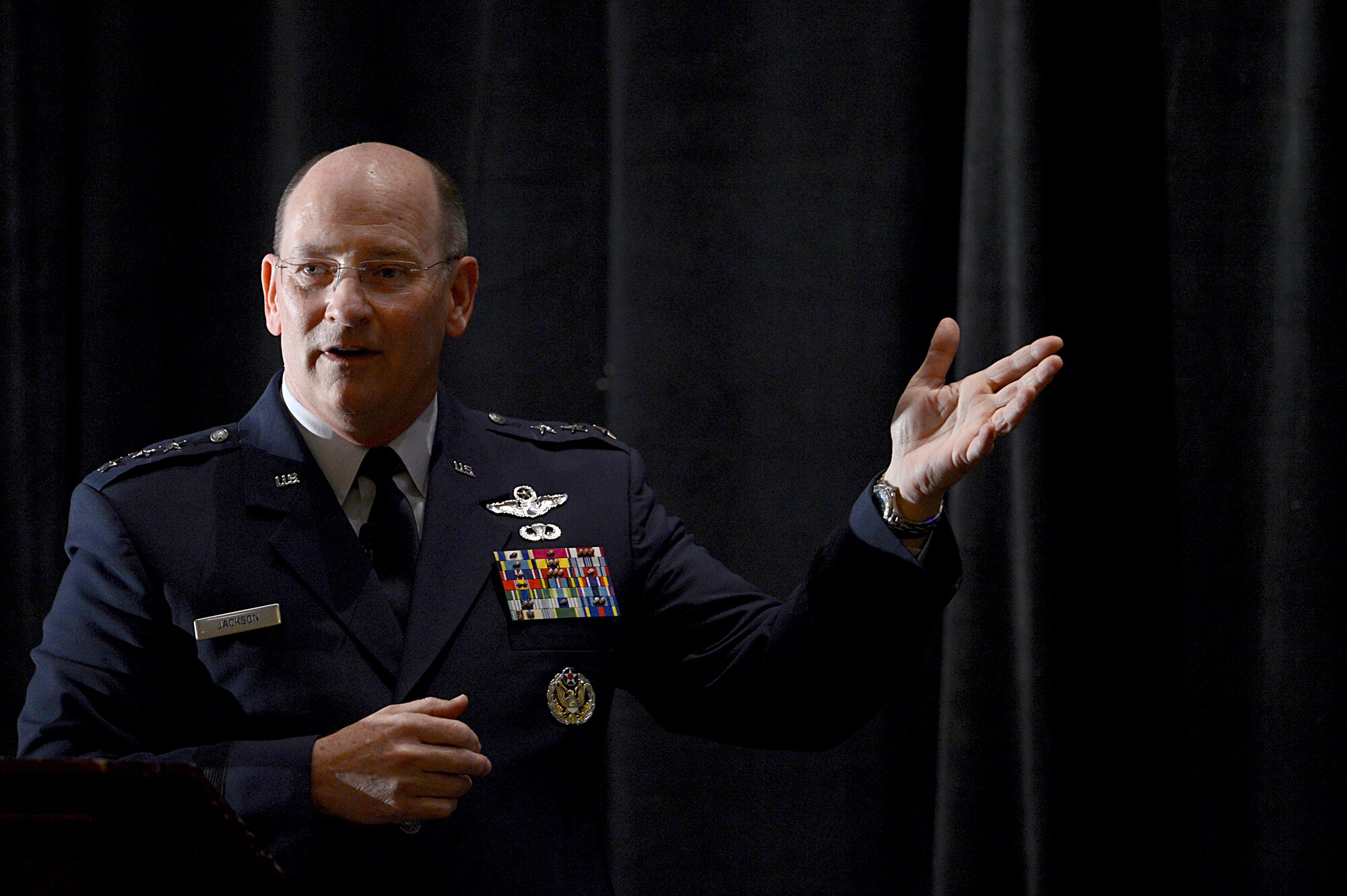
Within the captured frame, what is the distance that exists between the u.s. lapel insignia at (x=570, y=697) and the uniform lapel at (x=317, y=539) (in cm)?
18

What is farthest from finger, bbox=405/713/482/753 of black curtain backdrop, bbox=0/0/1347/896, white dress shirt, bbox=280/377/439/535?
black curtain backdrop, bbox=0/0/1347/896

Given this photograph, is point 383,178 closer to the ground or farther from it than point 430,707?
farther from it

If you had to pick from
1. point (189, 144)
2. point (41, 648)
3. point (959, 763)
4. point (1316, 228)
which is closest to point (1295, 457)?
point (1316, 228)

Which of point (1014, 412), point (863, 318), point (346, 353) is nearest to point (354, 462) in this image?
point (346, 353)

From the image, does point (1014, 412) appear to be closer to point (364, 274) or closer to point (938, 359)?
point (938, 359)

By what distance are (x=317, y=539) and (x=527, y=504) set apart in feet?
0.86

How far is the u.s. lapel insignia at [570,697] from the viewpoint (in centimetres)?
146

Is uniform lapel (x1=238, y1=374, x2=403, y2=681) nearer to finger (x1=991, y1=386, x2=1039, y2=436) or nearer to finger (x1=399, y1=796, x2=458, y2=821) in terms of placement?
finger (x1=399, y1=796, x2=458, y2=821)

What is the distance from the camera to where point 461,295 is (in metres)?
1.69

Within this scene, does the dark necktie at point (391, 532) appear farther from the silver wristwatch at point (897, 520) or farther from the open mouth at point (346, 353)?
the silver wristwatch at point (897, 520)

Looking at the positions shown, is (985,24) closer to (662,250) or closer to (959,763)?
(662,250)

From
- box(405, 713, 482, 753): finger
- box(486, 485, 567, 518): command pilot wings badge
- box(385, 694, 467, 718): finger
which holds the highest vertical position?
box(486, 485, 567, 518): command pilot wings badge

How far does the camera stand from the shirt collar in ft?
4.99

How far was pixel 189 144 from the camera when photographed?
230 cm
